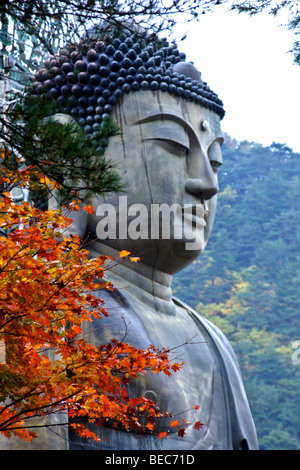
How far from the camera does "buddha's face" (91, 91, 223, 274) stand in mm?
4711

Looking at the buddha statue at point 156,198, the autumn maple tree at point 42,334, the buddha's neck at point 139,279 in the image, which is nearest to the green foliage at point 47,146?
the autumn maple tree at point 42,334

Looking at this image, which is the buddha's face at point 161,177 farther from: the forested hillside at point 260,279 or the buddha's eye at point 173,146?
the forested hillside at point 260,279

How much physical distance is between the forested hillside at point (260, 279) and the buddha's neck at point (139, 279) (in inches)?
820

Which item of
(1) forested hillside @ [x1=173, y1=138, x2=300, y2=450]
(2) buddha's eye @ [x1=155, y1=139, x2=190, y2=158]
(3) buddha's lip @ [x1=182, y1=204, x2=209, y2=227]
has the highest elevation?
(1) forested hillside @ [x1=173, y1=138, x2=300, y2=450]

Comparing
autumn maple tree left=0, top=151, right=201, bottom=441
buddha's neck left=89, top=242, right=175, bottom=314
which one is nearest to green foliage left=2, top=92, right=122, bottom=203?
autumn maple tree left=0, top=151, right=201, bottom=441

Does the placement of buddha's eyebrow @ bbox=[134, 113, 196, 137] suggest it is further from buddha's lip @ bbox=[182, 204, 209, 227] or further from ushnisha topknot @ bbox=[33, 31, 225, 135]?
buddha's lip @ bbox=[182, 204, 209, 227]

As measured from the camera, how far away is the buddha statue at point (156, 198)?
4668 mm

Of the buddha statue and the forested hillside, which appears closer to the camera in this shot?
the buddha statue

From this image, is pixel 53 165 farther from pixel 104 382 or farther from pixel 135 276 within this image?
pixel 135 276

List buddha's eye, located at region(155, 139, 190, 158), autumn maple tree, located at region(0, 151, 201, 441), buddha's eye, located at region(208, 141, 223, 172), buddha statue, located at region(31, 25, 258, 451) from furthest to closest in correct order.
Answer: buddha's eye, located at region(208, 141, 223, 172) → buddha's eye, located at region(155, 139, 190, 158) → buddha statue, located at region(31, 25, 258, 451) → autumn maple tree, located at region(0, 151, 201, 441)

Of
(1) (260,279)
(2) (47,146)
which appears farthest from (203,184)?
(1) (260,279)

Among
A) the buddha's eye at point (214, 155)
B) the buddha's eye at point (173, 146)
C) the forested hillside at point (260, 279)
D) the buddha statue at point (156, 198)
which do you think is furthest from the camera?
the forested hillside at point (260, 279)

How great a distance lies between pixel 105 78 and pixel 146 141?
0.47 metres

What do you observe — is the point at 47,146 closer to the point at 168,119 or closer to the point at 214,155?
the point at 168,119
